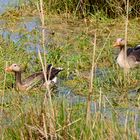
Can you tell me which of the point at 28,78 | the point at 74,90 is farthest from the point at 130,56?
the point at 28,78

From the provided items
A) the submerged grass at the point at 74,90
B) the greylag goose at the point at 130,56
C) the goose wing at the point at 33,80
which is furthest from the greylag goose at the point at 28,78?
the greylag goose at the point at 130,56

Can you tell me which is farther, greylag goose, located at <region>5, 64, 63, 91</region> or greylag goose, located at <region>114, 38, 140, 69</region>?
greylag goose, located at <region>114, 38, 140, 69</region>

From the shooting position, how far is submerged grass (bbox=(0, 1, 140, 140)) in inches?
209

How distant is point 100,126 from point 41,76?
151 inches

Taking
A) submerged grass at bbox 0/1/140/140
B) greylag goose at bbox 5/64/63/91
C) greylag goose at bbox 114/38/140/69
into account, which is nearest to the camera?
submerged grass at bbox 0/1/140/140

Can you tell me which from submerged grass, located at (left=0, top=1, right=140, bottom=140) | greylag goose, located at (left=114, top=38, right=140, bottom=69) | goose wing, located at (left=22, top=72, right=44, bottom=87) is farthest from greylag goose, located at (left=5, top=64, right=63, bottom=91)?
greylag goose, located at (left=114, top=38, right=140, bottom=69)

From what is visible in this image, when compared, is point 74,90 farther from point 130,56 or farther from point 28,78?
point 130,56

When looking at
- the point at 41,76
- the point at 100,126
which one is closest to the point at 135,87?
the point at 41,76

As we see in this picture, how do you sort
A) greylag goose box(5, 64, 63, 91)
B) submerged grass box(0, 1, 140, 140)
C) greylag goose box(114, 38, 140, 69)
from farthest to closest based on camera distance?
greylag goose box(114, 38, 140, 69) < greylag goose box(5, 64, 63, 91) < submerged grass box(0, 1, 140, 140)

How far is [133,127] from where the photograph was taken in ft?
17.2

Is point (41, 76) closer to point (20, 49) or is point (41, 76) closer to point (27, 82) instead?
point (27, 82)

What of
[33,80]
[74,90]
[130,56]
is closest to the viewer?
[74,90]

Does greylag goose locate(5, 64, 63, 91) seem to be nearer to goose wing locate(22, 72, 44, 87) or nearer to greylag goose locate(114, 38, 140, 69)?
goose wing locate(22, 72, 44, 87)

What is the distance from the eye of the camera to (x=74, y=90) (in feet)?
28.6
